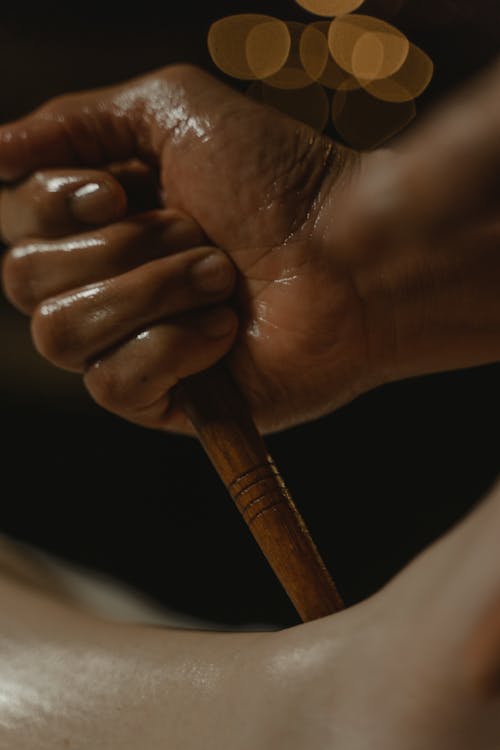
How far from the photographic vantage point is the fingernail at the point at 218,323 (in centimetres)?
84

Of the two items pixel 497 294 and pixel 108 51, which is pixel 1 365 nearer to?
pixel 108 51

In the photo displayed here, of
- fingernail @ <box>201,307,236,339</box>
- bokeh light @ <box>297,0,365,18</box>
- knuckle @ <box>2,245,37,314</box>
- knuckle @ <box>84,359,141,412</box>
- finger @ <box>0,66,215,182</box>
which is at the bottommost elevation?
knuckle @ <box>84,359,141,412</box>

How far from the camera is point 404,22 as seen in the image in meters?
1.11

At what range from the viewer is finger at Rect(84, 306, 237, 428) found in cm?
82

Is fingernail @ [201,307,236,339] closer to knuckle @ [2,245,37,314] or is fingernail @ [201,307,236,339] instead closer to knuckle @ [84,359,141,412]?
knuckle @ [84,359,141,412]

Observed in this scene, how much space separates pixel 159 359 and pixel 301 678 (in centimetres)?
37

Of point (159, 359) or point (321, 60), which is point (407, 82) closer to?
point (321, 60)

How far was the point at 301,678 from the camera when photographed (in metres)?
0.52

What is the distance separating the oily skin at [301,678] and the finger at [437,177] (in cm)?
32

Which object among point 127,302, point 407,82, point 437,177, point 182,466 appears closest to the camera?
point 437,177

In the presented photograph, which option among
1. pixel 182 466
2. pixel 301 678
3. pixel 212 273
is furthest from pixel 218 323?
pixel 182 466

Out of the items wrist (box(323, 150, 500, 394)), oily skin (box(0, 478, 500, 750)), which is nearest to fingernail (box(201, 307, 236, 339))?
wrist (box(323, 150, 500, 394))

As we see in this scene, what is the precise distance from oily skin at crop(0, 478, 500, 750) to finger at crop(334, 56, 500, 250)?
32 centimetres

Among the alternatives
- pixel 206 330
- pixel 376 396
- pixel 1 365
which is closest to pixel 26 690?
pixel 206 330
